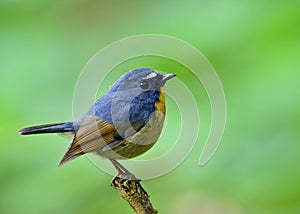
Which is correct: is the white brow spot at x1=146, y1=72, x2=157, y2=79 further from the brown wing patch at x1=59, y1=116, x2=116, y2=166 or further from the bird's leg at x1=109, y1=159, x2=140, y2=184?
the bird's leg at x1=109, y1=159, x2=140, y2=184

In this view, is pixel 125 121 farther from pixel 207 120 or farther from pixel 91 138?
pixel 207 120

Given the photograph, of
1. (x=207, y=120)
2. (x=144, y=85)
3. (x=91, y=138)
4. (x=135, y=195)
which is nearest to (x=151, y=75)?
(x=144, y=85)

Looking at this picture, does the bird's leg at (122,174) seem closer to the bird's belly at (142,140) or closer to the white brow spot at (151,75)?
the bird's belly at (142,140)

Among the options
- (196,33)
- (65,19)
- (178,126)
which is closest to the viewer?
(178,126)

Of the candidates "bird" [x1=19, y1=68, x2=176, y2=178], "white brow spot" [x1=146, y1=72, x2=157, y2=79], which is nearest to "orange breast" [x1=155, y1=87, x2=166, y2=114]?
"bird" [x1=19, y1=68, x2=176, y2=178]

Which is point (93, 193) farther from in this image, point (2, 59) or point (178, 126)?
point (2, 59)

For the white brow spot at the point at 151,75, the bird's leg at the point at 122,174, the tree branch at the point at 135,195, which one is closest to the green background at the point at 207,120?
the bird's leg at the point at 122,174

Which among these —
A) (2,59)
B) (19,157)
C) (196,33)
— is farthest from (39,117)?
(196,33)
